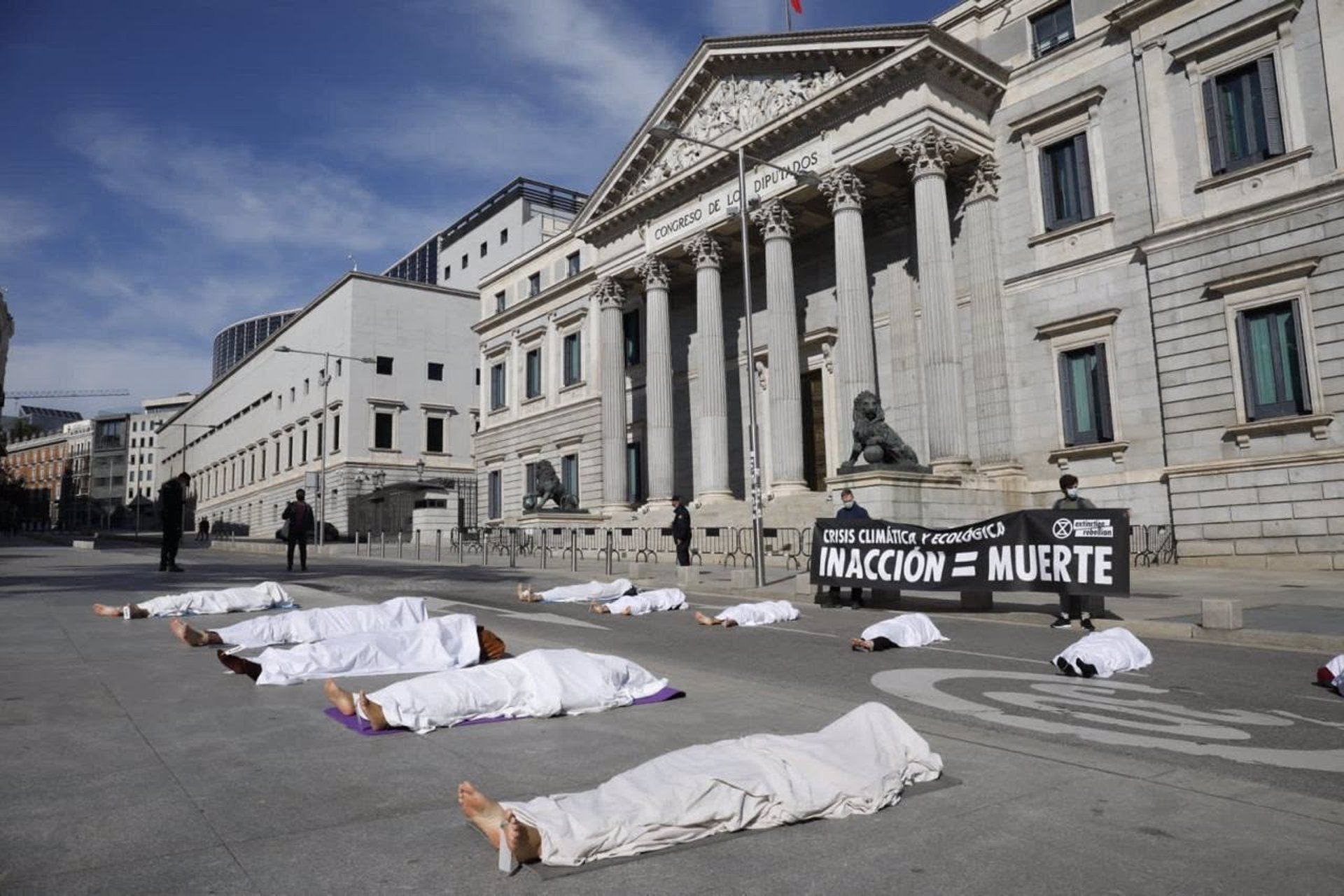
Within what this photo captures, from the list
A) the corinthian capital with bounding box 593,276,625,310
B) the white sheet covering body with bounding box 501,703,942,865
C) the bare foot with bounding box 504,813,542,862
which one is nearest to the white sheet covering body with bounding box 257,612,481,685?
the white sheet covering body with bounding box 501,703,942,865

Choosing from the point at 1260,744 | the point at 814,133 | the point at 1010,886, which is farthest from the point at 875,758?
the point at 814,133

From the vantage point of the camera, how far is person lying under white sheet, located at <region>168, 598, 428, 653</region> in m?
8.73

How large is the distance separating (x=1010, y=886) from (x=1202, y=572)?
20.8 metres

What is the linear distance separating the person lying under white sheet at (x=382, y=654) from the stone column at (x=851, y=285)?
2066 cm

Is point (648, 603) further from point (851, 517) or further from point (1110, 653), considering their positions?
point (1110, 653)

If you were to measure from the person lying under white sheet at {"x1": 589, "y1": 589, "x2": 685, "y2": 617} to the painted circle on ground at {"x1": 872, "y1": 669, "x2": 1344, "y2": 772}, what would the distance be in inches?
241

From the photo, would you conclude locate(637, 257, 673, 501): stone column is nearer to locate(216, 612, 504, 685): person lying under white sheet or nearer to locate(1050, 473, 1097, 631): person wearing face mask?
locate(1050, 473, 1097, 631): person wearing face mask

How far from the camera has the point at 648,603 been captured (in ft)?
46.5

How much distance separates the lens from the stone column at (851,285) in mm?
27141

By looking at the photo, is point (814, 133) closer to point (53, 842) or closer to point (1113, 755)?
point (1113, 755)

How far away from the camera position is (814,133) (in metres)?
29.2

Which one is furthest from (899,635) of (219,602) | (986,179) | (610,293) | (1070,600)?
(610,293)

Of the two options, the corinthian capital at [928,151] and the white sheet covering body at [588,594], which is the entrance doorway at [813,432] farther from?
the white sheet covering body at [588,594]

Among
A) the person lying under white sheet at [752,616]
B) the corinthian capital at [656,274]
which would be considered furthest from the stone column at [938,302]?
the person lying under white sheet at [752,616]
